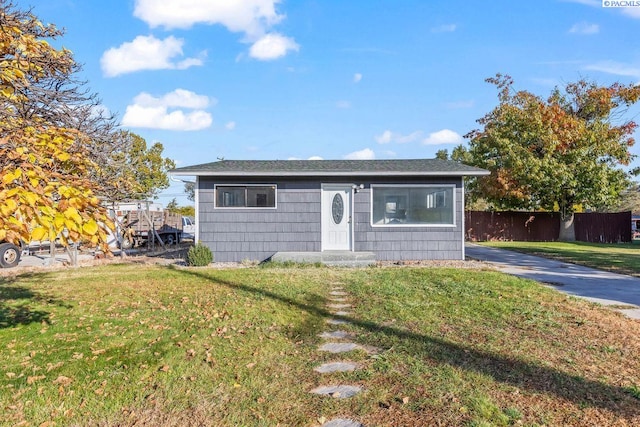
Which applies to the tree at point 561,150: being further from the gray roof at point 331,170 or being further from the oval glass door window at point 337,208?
the oval glass door window at point 337,208

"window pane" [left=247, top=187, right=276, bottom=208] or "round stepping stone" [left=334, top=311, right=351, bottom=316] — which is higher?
"window pane" [left=247, top=187, right=276, bottom=208]

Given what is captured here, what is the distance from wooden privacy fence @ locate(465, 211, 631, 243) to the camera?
21.7 meters

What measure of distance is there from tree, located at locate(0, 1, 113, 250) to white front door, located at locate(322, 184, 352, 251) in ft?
24.9

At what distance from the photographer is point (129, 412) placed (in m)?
2.83

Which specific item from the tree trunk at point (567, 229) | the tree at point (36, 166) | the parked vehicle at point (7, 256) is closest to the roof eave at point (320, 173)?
the parked vehicle at point (7, 256)

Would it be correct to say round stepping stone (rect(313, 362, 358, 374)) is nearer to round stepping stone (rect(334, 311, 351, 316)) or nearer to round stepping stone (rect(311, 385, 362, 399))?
round stepping stone (rect(311, 385, 362, 399))

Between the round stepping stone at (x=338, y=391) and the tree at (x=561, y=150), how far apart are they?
18993 mm

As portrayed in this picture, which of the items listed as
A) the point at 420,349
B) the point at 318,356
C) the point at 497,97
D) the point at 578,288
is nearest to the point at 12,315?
the point at 318,356

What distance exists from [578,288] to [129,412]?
7.50 metres

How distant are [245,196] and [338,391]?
8637 millimetres

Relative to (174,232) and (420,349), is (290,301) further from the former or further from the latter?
(174,232)

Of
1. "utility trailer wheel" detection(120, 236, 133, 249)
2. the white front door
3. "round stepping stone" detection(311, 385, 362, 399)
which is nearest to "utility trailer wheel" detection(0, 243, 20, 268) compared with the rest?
"utility trailer wheel" detection(120, 236, 133, 249)

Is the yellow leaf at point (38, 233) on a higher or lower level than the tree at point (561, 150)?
lower

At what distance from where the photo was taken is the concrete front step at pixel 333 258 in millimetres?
10336
